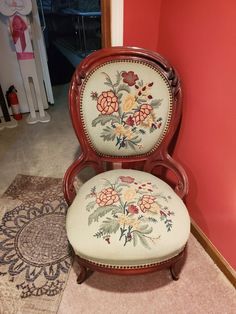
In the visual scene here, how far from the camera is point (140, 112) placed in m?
1.11

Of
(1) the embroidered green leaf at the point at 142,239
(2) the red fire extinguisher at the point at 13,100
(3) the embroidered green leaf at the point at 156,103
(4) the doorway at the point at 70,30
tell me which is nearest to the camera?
(1) the embroidered green leaf at the point at 142,239

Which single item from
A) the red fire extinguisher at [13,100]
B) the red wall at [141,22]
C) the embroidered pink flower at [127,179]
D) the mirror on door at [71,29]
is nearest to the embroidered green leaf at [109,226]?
the embroidered pink flower at [127,179]

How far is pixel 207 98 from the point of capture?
1.03m

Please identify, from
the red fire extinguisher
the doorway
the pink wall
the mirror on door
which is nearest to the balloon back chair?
the pink wall

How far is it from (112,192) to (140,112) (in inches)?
14.9

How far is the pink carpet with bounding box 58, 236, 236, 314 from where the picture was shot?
3.47 feet

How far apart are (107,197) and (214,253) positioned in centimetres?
65

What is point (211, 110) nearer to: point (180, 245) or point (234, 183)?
point (234, 183)

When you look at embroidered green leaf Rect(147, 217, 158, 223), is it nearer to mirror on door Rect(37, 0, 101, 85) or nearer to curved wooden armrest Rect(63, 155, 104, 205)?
curved wooden armrest Rect(63, 155, 104, 205)

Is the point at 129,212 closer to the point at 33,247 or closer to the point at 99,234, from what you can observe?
the point at 99,234

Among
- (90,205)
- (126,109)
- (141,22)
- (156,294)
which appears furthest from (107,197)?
(141,22)

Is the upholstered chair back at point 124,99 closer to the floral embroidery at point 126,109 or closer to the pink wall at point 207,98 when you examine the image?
the floral embroidery at point 126,109

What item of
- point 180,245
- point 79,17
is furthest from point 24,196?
point 79,17

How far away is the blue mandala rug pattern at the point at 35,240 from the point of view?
1.16 meters
